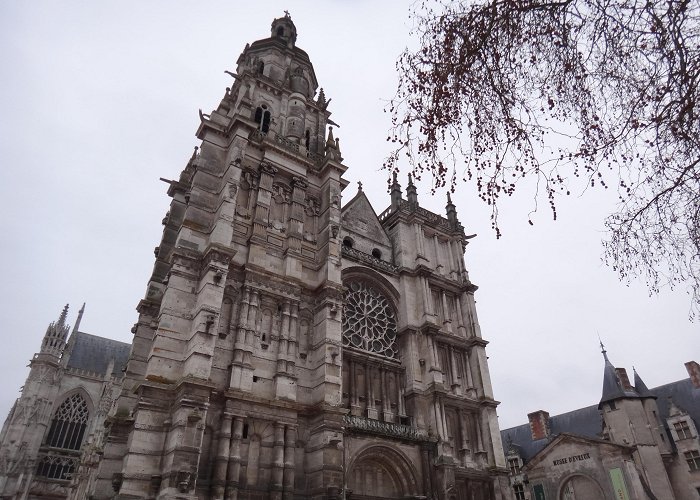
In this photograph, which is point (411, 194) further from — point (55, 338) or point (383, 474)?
point (55, 338)

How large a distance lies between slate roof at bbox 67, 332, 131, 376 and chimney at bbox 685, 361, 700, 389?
4723cm

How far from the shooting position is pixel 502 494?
2091 cm

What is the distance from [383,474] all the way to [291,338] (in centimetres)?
670

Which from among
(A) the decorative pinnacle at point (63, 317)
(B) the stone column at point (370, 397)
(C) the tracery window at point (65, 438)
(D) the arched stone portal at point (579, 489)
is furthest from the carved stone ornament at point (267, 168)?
(A) the decorative pinnacle at point (63, 317)

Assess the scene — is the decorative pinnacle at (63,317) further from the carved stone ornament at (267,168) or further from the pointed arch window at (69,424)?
the carved stone ornament at (267,168)

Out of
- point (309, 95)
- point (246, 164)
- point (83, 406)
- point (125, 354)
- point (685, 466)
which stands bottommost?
point (685, 466)

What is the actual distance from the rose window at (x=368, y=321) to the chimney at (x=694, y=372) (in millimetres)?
21602

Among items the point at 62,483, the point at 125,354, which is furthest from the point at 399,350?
the point at 125,354

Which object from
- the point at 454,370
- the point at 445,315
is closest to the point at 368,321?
the point at 445,315

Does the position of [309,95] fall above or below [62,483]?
above

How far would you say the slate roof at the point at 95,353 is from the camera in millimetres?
47906

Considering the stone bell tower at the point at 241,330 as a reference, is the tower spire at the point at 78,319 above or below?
above

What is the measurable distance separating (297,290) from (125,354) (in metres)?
41.8

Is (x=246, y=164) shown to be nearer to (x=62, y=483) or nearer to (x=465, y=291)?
(x=465, y=291)
